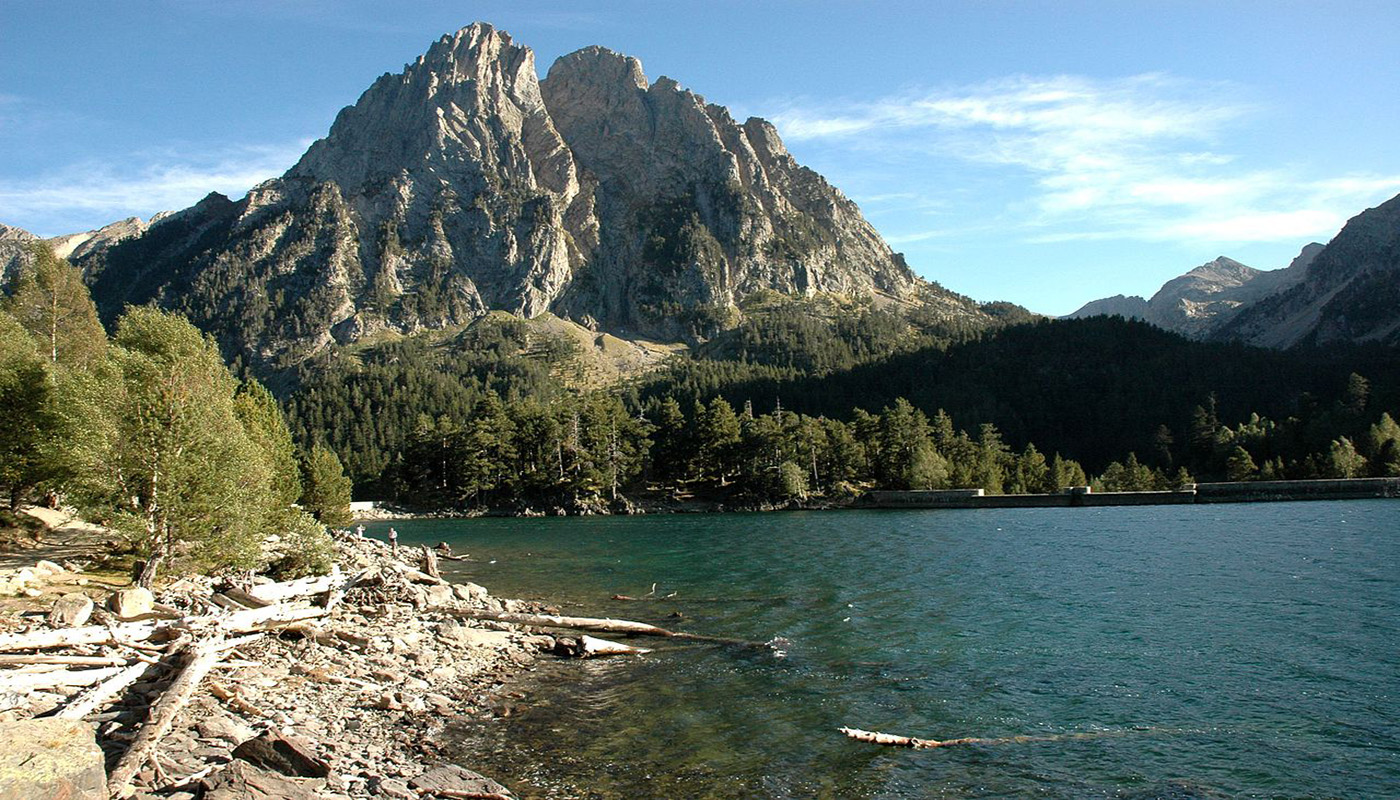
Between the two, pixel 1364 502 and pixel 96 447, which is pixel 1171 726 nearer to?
pixel 96 447

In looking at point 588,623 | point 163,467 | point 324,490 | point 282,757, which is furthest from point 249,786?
point 324,490

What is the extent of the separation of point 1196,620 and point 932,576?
54.0 feet

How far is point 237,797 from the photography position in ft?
→ 45.1

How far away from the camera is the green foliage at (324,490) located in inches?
3307

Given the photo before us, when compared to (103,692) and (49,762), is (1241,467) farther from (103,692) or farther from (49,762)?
(49,762)

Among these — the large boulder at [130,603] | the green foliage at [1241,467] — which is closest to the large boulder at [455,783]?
the large boulder at [130,603]

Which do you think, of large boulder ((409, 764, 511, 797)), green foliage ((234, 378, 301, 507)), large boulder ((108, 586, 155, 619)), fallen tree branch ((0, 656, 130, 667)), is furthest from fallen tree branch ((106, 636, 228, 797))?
green foliage ((234, 378, 301, 507))

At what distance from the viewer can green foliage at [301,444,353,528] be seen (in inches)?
3307

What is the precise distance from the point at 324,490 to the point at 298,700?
6963cm

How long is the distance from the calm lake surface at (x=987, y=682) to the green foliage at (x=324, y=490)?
118 ft

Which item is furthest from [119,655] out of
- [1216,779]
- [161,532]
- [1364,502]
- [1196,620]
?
[1364,502]

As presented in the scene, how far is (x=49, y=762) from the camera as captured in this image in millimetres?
11828

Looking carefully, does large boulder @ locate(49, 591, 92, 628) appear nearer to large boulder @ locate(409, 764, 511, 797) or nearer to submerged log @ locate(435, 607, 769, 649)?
large boulder @ locate(409, 764, 511, 797)

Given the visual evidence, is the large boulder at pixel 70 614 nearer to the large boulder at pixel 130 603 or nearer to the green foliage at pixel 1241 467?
the large boulder at pixel 130 603
